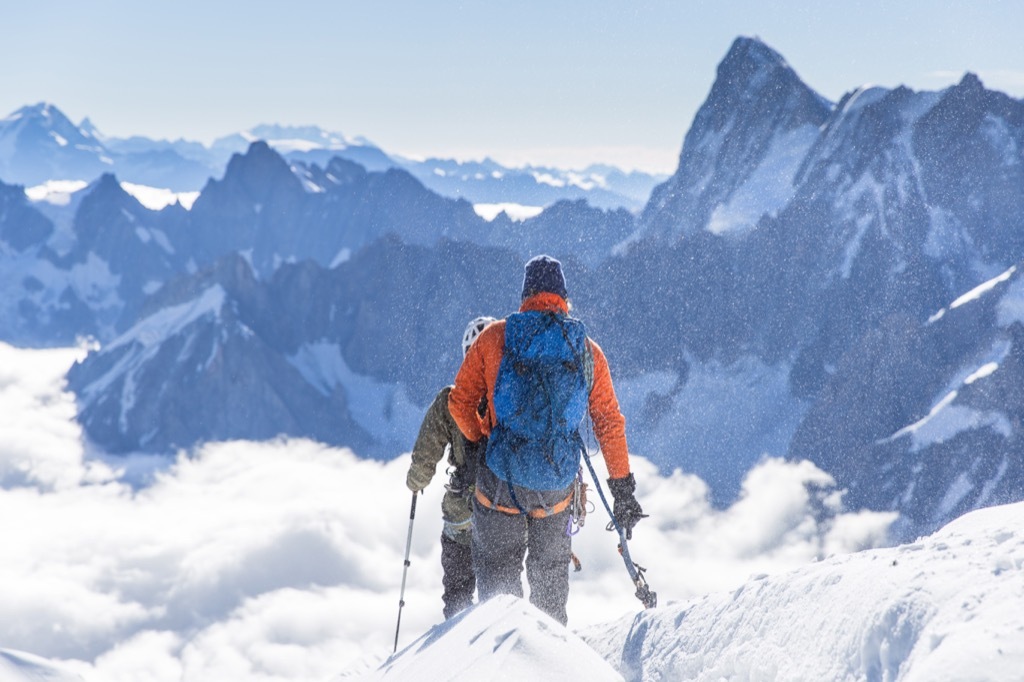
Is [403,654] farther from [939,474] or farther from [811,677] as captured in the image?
[939,474]

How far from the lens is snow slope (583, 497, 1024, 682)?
4.40 metres

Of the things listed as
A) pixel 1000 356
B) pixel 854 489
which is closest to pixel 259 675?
pixel 854 489

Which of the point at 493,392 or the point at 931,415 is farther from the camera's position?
the point at 931,415

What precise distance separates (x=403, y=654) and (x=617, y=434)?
11.8 feet

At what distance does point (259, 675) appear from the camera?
18200cm

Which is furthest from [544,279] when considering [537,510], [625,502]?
[625,502]

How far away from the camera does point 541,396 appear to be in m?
7.22

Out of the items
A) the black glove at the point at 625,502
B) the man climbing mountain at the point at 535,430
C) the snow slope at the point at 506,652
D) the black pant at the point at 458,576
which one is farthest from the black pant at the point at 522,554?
the black pant at the point at 458,576

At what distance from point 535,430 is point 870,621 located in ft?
10.8

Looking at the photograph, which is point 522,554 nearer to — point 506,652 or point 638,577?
point 638,577

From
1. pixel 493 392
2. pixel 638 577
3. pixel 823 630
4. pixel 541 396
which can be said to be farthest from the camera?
pixel 638 577

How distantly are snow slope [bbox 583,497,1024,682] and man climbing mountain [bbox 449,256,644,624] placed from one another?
4.42 feet

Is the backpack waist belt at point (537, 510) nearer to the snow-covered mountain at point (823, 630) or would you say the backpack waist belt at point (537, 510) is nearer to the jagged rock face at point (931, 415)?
the snow-covered mountain at point (823, 630)

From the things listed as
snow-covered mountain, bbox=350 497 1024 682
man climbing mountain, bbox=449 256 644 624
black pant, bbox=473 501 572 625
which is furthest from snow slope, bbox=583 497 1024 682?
man climbing mountain, bbox=449 256 644 624
